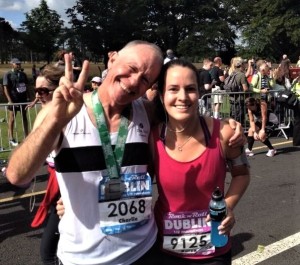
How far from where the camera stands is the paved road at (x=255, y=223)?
3.92m

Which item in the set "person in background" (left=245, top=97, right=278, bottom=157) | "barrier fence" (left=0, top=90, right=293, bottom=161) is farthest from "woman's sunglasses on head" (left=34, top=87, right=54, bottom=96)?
"barrier fence" (left=0, top=90, right=293, bottom=161)

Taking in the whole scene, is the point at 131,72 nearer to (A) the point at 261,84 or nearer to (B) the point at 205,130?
(B) the point at 205,130

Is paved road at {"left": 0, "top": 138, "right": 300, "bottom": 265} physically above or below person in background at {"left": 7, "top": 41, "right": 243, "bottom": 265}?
below

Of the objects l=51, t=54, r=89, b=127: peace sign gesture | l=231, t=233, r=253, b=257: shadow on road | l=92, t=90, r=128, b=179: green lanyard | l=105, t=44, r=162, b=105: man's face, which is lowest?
l=231, t=233, r=253, b=257: shadow on road

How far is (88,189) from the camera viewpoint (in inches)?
72.4

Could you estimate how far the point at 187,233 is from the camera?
6.89ft

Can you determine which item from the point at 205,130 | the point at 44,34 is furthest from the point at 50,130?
the point at 44,34

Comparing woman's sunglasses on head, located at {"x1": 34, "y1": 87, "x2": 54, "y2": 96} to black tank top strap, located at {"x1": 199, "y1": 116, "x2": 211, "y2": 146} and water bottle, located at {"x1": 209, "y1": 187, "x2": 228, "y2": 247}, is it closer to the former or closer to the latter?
black tank top strap, located at {"x1": 199, "y1": 116, "x2": 211, "y2": 146}

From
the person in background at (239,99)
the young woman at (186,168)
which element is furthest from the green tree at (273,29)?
the young woman at (186,168)

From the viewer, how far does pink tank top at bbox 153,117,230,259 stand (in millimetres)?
2047

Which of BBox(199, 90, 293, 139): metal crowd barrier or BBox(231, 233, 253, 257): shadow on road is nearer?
BBox(231, 233, 253, 257): shadow on road

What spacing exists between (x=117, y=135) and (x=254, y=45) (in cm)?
4880

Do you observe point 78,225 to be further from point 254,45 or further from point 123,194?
point 254,45

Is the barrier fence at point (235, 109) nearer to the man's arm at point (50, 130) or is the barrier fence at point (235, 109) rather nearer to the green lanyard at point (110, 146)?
the green lanyard at point (110, 146)
